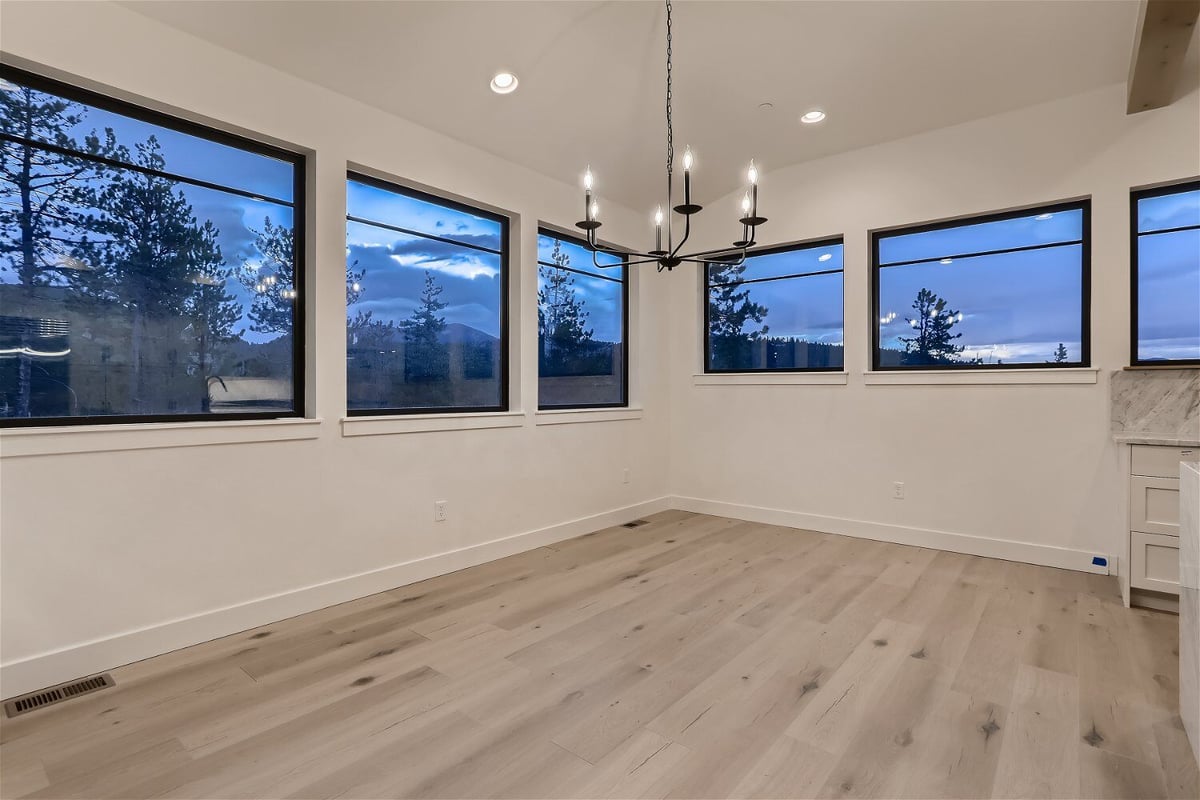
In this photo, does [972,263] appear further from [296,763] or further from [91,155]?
[91,155]

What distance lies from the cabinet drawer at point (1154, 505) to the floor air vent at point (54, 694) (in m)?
4.99

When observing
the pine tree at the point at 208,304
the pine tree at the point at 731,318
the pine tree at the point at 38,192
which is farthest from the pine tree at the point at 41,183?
the pine tree at the point at 731,318

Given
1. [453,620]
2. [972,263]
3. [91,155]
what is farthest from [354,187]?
[972,263]

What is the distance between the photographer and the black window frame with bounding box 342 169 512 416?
3.57 m

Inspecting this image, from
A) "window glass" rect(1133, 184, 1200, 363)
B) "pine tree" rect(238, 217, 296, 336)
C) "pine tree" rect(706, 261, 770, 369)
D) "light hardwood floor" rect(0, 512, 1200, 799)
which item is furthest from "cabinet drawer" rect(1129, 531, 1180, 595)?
"pine tree" rect(238, 217, 296, 336)

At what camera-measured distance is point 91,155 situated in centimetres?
259

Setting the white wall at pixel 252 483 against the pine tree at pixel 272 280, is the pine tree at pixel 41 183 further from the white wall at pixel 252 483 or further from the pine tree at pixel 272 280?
the pine tree at pixel 272 280

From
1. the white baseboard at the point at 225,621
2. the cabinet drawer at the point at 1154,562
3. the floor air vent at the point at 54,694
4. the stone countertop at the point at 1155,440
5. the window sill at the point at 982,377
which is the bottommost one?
the floor air vent at the point at 54,694

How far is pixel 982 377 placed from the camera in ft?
13.5

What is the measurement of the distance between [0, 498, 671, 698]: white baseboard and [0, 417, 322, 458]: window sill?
0.80m

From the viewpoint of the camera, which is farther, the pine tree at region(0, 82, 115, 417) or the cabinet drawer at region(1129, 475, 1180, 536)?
the cabinet drawer at region(1129, 475, 1180, 536)

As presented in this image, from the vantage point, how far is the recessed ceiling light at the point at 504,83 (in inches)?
137

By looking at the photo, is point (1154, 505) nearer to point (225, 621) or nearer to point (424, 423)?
point (424, 423)

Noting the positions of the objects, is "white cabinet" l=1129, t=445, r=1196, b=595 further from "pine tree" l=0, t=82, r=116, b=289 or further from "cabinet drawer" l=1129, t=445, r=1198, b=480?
"pine tree" l=0, t=82, r=116, b=289
